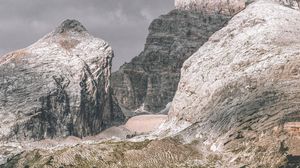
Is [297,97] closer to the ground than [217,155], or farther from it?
farther from it

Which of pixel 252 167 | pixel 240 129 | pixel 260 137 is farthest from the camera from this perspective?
pixel 240 129

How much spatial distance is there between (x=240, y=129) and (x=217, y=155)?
11.3 metres

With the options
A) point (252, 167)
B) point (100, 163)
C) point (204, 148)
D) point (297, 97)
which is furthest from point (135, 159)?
point (297, 97)

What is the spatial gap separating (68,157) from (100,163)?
8424 millimetres

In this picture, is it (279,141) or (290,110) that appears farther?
(290,110)

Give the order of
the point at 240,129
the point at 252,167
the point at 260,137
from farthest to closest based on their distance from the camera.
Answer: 1. the point at 240,129
2. the point at 260,137
3. the point at 252,167

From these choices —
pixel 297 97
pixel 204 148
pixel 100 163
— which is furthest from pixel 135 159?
pixel 297 97

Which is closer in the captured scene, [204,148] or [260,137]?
[260,137]

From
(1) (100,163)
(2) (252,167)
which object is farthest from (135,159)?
(2) (252,167)

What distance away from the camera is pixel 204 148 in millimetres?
192125

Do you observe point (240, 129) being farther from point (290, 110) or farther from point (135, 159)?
Answer: point (135, 159)

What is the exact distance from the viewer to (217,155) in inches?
7146

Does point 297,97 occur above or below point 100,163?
above

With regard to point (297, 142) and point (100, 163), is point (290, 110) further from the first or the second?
point (100, 163)
